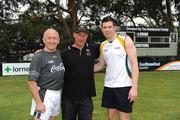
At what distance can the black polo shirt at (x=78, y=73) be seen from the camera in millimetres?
6027

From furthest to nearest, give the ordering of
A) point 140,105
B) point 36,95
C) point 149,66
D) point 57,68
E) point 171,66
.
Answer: point 149,66, point 171,66, point 140,105, point 57,68, point 36,95

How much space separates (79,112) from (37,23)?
27.8m

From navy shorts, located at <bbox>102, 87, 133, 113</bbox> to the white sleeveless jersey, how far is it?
0.08 meters

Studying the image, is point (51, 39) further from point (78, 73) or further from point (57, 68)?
point (78, 73)

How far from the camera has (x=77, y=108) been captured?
20.5ft

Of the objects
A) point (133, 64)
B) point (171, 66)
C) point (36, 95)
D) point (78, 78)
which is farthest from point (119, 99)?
point (171, 66)

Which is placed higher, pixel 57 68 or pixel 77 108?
pixel 57 68

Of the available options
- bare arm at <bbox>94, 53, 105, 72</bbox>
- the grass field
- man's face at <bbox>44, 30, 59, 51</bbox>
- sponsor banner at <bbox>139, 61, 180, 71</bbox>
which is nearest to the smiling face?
man's face at <bbox>44, 30, 59, 51</bbox>

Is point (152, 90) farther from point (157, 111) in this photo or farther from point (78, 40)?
point (78, 40)

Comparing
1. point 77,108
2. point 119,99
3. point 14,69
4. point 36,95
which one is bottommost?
point 14,69

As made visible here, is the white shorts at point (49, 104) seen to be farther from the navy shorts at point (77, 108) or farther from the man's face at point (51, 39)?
the man's face at point (51, 39)

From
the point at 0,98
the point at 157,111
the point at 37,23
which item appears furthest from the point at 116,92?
the point at 37,23

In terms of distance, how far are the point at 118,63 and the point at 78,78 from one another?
2.02 ft

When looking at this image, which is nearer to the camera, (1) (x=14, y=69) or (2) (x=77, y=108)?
(2) (x=77, y=108)
